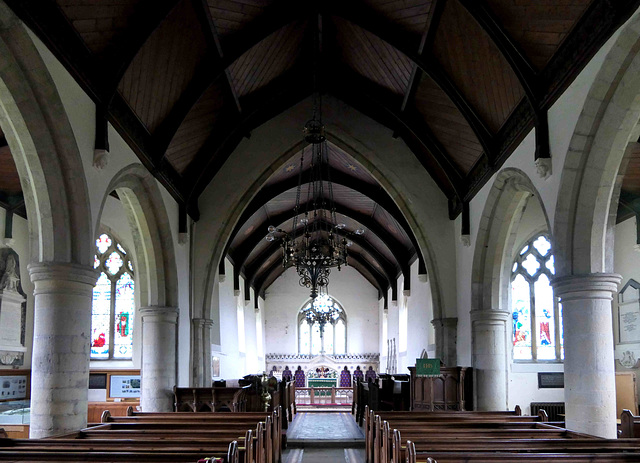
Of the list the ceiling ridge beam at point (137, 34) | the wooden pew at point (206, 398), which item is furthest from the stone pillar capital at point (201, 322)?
the ceiling ridge beam at point (137, 34)

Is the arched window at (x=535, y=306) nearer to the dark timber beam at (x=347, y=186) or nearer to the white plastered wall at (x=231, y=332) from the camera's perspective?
the dark timber beam at (x=347, y=186)

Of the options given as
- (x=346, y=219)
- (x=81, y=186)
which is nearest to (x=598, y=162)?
(x=81, y=186)

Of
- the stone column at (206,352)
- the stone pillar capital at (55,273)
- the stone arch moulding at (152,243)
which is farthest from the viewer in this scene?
the stone column at (206,352)

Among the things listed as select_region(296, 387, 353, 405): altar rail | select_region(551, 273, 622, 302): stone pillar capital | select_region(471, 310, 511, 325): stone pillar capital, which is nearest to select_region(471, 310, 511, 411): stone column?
select_region(471, 310, 511, 325): stone pillar capital

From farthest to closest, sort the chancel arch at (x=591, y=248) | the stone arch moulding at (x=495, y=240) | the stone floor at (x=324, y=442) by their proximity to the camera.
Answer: the stone arch moulding at (x=495, y=240) → the stone floor at (x=324, y=442) → the chancel arch at (x=591, y=248)

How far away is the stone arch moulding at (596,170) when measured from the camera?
7074mm

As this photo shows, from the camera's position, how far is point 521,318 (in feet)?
48.9

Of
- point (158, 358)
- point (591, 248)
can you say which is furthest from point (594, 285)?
point (158, 358)

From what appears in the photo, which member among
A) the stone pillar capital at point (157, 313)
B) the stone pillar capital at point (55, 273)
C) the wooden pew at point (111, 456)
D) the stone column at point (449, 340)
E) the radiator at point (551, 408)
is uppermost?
the stone pillar capital at point (55, 273)

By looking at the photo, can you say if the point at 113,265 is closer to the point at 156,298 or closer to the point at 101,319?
the point at 101,319

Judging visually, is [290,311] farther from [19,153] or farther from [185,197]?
[19,153]

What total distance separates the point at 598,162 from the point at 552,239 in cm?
110

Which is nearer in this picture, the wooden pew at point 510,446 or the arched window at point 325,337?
the wooden pew at point 510,446

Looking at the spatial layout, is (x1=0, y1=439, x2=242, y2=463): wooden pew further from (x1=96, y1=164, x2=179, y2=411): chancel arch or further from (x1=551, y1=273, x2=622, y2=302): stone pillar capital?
(x1=96, y1=164, x2=179, y2=411): chancel arch
